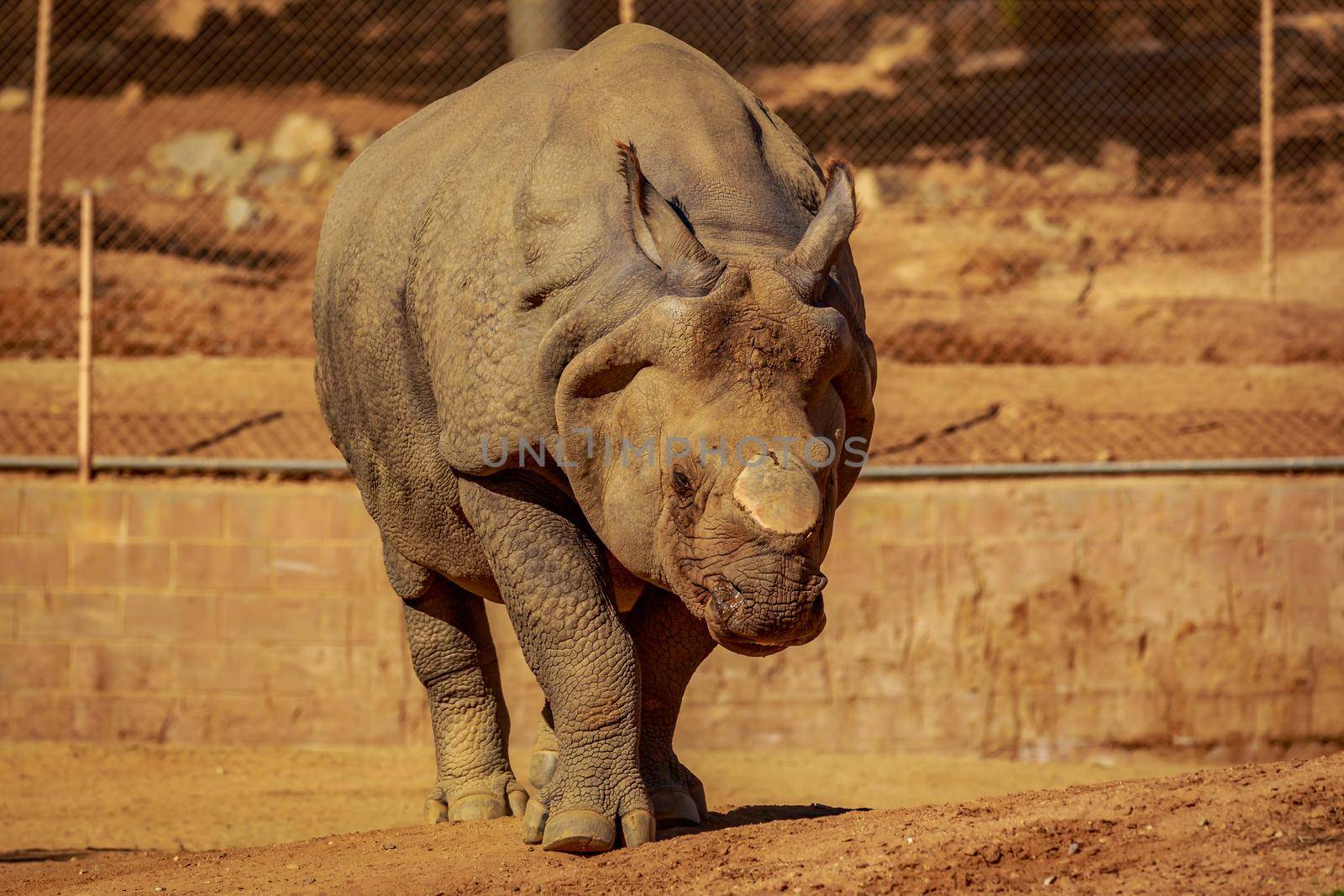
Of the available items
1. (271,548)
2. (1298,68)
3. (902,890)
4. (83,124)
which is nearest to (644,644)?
(902,890)

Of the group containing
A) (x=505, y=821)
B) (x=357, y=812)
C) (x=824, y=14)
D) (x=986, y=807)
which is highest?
(x=824, y=14)

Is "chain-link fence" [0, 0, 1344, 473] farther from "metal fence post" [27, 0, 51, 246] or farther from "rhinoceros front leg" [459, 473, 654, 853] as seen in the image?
"rhinoceros front leg" [459, 473, 654, 853]

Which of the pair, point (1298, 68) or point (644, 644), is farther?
point (1298, 68)

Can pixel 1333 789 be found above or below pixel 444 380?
below

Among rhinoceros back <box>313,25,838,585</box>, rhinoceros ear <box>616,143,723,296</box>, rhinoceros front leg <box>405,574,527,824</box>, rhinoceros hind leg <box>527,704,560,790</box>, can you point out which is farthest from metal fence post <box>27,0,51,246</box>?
rhinoceros ear <box>616,143,723,296</box>

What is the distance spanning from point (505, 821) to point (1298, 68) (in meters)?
14.2

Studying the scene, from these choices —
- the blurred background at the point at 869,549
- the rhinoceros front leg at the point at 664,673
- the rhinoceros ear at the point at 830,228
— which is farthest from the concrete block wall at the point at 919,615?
the rhinoceros ear at the point at 830,228

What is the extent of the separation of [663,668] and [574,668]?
65 centimetres

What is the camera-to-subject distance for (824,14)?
18812 millimetres

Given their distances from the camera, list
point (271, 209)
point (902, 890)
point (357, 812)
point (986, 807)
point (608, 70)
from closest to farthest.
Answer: point (902, 890)
point (986, 807)
point (608, 70)
point (357, 812)
point (271, 209)

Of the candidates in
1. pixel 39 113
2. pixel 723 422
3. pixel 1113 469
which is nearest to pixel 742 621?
pixel 723 422

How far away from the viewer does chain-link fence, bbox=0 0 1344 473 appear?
10648 millimetres

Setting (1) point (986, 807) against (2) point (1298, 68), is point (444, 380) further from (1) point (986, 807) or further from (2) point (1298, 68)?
(2) point (1298, 68)

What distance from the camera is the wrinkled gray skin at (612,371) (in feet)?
14.5
